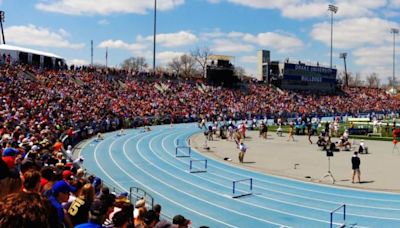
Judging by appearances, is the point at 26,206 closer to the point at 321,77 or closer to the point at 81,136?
the point at 81,136

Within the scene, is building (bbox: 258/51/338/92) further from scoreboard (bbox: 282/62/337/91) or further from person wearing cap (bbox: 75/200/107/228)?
person wearing cap (bbox: 75/200/107/228)

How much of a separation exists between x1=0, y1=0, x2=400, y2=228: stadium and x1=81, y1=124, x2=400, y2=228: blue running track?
7 centimetres

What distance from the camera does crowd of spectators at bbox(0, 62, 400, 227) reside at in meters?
4.50

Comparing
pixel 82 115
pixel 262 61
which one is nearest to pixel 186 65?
pixel 262 61

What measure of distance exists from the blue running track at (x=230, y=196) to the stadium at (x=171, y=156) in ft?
0.22

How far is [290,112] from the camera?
2719 inches

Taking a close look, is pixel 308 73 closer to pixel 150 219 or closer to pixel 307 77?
pixel 307 77

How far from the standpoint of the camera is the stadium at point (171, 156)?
22.0ft

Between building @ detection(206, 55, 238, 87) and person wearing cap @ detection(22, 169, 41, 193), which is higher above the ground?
building @ detection(206, 55, 238, 87)

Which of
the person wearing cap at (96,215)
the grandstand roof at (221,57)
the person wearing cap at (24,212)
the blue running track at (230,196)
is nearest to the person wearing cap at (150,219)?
the person wearing cap at (96,215)

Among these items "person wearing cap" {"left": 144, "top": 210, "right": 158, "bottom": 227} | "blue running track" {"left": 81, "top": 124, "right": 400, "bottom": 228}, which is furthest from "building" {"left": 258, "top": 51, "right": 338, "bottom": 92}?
"person wearing cap" {"left": 144, "top": 210, "right": 158, "bottom": 227}

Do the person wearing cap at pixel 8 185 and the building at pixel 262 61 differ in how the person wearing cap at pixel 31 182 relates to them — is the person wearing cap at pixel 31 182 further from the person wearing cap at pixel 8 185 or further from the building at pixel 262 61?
the building at pixel 262 61

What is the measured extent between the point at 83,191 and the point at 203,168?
1752cm

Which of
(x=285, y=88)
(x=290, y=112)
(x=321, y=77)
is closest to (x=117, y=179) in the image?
(x=290, y=112)
